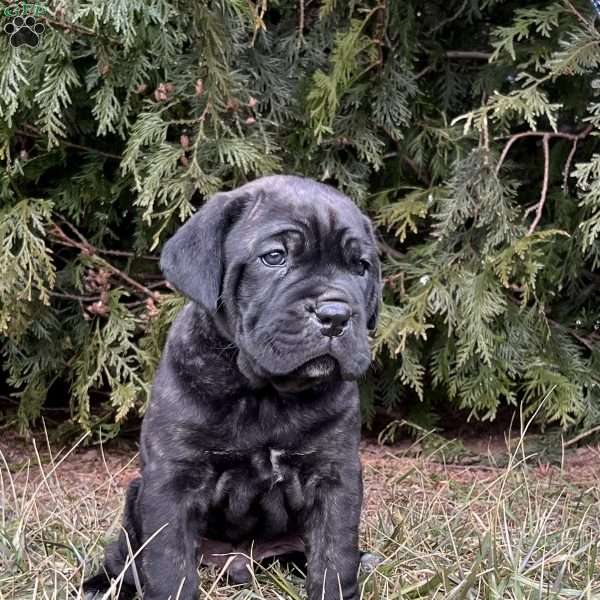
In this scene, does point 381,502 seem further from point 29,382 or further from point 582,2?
point 582,2

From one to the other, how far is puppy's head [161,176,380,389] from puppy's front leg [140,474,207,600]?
42 centimetres

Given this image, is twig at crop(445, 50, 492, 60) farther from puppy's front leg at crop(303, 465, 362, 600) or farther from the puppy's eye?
puppy's front leg at crop(303, 465, 362, 600)

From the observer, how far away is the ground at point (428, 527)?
3.13m

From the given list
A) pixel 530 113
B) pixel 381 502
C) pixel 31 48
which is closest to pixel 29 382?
pixel 31 48

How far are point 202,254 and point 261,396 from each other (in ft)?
1.55

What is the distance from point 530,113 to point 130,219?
2.22 m

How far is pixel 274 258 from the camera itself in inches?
119

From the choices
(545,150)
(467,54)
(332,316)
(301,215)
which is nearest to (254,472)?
(332,316)

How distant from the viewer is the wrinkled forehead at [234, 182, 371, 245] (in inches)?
119

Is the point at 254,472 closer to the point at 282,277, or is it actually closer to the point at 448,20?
the point at 282,277

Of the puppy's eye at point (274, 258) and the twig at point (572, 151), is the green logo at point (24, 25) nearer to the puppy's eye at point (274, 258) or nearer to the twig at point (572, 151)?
the puppy's eye at point (274, 258)

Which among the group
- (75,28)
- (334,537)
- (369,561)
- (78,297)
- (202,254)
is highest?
(75,28)

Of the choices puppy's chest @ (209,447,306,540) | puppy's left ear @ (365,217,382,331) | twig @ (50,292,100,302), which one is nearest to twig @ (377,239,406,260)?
twig @ (50,292,100,302)

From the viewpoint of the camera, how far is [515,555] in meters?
3.23
